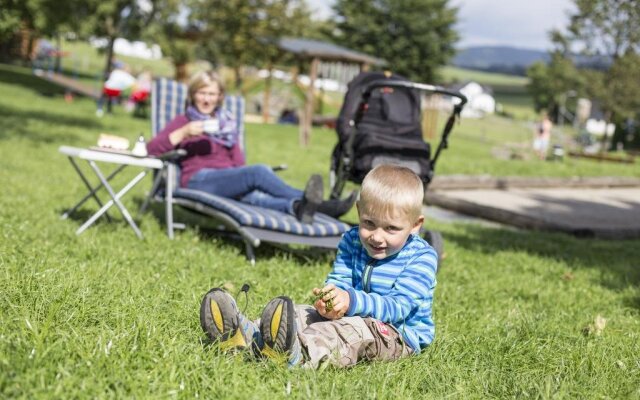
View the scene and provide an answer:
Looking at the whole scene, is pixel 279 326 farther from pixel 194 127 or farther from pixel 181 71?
→ pixel 181 71

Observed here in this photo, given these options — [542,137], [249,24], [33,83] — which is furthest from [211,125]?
[33,83]

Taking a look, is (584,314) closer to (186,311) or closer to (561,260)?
(561,260)

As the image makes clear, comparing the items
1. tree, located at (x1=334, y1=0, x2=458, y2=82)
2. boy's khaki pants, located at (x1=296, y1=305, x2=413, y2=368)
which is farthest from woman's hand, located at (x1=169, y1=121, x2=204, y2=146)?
tree, located at (x1=334, y1=0, x2=458, y2=82)

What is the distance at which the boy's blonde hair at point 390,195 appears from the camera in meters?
3.20

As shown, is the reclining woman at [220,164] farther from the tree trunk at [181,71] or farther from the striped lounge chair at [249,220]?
the tree trunk at [181,71]

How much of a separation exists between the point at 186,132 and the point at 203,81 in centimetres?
64

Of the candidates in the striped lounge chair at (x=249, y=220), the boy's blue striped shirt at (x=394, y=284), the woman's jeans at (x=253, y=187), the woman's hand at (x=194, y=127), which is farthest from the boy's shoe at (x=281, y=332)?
the woman's hand at (x=194, y=127)

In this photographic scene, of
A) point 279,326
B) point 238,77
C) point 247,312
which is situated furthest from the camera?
point 238,77

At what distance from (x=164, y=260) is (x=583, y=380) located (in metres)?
2.81

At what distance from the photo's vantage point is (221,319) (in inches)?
121

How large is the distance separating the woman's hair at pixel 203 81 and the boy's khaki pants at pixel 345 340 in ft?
12.0

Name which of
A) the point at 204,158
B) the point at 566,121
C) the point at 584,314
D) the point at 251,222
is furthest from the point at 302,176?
the point at 566,121

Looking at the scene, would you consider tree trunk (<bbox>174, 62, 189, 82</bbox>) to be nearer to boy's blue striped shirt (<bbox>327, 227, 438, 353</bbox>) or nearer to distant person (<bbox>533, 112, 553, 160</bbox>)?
distant person (<bbox>533, 112, 553, 160</bbox>)

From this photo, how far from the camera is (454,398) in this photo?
312 cm
